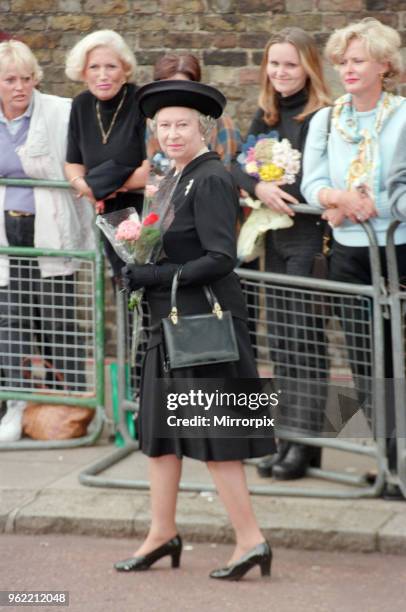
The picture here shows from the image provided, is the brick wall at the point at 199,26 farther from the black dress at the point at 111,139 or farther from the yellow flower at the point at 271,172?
the yellow flower at the point at 271,172

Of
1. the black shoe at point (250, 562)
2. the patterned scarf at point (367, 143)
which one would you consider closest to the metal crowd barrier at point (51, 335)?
the patterned scarf at point (367, 143)

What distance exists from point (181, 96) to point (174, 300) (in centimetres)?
78

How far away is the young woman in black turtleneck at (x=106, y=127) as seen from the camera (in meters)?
6.95

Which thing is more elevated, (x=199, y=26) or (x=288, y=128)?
(x=199, y=26)

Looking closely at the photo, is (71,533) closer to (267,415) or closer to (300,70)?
(267,415)

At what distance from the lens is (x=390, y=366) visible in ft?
20.0

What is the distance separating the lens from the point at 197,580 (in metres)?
5.37

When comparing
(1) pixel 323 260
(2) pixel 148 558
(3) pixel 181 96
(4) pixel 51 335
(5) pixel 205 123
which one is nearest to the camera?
(3) pixel 181 96

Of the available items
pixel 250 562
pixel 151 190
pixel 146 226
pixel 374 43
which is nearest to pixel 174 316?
pixel 146 226

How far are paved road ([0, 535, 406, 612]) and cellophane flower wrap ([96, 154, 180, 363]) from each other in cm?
110

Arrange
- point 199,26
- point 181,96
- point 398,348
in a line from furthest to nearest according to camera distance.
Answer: point 199,26
point 398,348
point 181,96

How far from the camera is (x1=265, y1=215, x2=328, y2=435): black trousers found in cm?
635

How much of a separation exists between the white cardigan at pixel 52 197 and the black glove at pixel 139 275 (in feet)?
6.43

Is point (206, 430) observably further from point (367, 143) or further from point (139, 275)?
point (367, 143)
